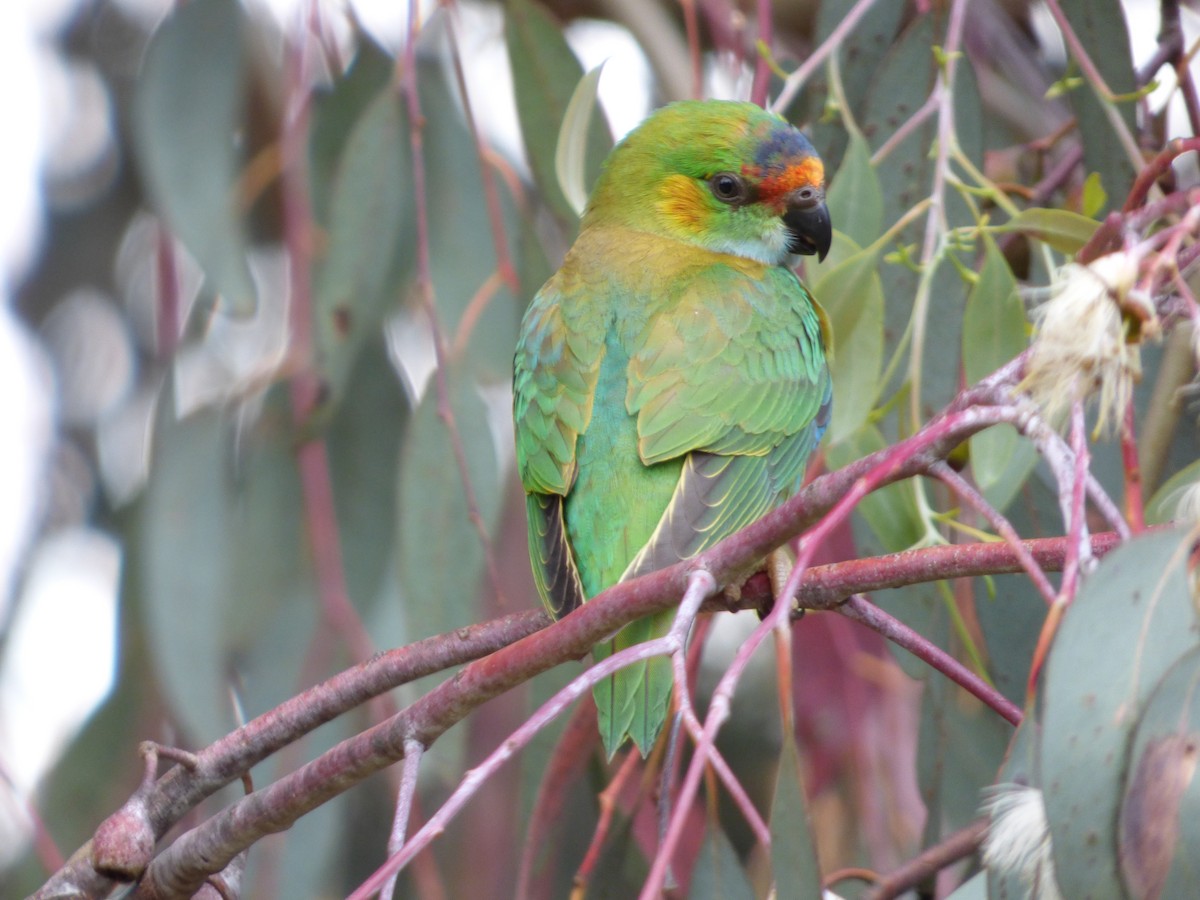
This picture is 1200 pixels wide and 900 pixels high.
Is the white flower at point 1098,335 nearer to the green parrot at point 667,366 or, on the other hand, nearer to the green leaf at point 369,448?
the green parrot at point 667,366

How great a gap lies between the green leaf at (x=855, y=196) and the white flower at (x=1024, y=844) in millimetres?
1231

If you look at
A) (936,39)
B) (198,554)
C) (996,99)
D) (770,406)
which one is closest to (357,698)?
(770,406)

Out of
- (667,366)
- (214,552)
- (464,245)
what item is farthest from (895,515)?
(214,552)

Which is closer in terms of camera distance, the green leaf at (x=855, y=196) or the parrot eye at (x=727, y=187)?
the green leaf at (x=855, y=196)

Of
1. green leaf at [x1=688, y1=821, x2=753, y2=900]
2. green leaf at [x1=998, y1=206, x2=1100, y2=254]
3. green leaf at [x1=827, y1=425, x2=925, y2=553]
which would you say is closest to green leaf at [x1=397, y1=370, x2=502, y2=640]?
green leaf at [x1=688, y1=821, x2=753, y2=900]

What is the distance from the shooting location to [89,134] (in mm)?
3846

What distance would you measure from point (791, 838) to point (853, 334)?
105 cm

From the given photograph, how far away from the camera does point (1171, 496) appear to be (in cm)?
141

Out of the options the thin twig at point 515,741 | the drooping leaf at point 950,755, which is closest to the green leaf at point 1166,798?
the thin twig at point 515,741

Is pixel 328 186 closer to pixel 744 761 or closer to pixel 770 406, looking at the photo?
pixel 770 406

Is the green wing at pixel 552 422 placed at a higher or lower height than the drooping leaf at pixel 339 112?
lower

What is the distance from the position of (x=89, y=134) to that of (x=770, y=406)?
2.62m

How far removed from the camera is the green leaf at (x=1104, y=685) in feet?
3.14

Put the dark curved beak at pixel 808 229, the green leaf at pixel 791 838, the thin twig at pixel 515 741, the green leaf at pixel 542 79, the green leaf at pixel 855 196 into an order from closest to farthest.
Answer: the thin twig at pixel 515 741, the green leaf at pixel 791 838, the green leaf at pixel 855 196, the dark curved beak at pixel 808 229, the green leaf at pixel 542 79
